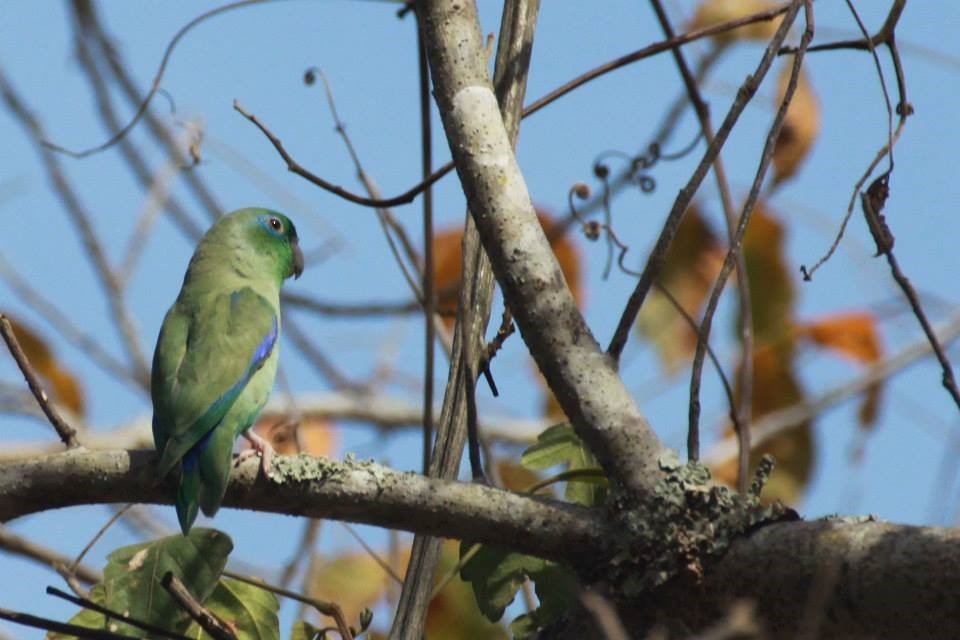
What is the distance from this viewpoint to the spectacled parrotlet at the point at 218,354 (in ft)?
11.3

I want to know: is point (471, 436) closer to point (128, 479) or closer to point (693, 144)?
point (128, 479)

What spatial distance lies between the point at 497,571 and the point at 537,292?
80cm

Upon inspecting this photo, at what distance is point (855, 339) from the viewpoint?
7.87 meters

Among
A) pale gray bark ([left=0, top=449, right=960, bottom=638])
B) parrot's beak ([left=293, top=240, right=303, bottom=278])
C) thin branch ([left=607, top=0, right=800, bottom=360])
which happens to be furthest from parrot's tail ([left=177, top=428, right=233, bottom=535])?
parrot's beak ([left=293, top=240, right=303, bottom=278])

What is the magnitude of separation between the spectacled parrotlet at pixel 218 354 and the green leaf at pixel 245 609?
21 cm

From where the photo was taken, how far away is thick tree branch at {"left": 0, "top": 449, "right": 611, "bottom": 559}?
2.70m

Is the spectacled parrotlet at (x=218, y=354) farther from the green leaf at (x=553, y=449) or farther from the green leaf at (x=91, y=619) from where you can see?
the green leaf at (x=553, y=449)

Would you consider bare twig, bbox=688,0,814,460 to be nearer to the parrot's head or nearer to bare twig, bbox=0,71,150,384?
the parrot's head

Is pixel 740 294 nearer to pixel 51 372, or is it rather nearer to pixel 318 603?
pixel 318 603

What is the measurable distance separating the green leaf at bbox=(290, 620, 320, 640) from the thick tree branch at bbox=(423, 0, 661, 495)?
3.42 feet

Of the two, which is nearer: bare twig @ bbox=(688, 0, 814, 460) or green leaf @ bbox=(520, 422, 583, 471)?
bare twig @ bbox=(688, 0, 814, 460)

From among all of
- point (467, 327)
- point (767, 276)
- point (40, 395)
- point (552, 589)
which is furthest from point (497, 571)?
point (767, 276)

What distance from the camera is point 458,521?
2.69 metres

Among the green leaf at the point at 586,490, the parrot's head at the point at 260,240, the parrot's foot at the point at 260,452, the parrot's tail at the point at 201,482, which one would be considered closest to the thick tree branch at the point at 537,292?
the green leaf at the point at 586,490
